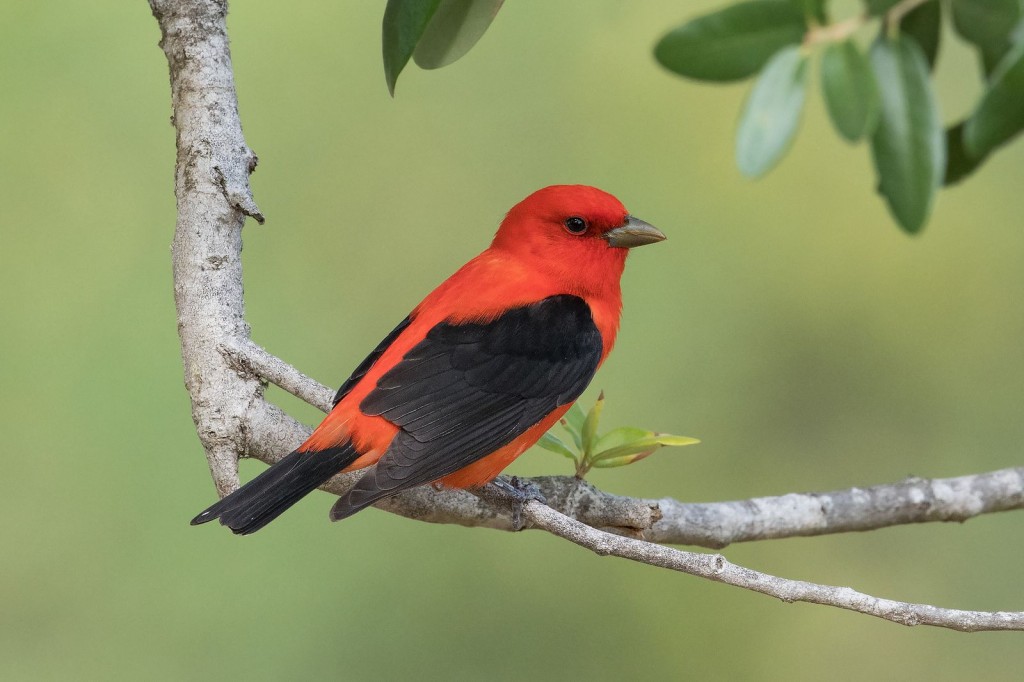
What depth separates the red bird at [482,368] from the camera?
203cm

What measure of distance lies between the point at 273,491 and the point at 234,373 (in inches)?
10.6

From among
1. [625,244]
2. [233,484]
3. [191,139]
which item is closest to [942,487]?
[625,244]

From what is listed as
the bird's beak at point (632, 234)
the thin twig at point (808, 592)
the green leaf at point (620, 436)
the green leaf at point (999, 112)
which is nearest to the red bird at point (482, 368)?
the bird's beak at point (632, 234)

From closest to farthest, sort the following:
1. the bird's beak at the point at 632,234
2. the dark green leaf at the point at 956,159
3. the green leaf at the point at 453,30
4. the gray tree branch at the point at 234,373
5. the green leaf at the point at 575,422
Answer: the green leaf at the point at 453,30
the dark green leaf at the point at 956,159
the gray tree branch at the point at 234,373
the green leaf at the point at 575,422
the bird's beak at the point at 632,234

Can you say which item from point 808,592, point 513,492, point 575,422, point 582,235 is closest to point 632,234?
point 582,235

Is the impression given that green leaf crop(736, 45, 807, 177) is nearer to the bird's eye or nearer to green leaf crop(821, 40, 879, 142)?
green leaf crop(821, 40, 879, 142)

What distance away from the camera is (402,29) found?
1.69m

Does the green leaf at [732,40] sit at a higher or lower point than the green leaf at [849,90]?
higher

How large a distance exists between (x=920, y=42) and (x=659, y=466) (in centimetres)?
191

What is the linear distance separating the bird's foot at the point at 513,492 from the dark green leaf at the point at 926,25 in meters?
1.13

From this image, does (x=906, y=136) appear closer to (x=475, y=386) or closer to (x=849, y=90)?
(x=849, y=90)

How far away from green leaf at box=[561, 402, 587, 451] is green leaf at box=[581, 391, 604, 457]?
2 centimetres

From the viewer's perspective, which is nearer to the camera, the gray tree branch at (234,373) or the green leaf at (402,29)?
the green leaf at (402,29)

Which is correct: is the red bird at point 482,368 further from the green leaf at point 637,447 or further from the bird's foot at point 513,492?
the green leaf at point 637,447
